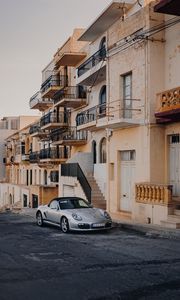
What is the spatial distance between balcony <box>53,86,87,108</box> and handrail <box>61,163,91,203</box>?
6.22m

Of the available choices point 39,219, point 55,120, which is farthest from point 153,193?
point 55,120

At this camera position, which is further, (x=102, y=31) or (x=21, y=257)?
(x=102, y=31)

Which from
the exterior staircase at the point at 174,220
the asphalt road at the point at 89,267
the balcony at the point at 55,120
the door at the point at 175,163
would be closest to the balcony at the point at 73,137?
the balcony at the point at 55,120

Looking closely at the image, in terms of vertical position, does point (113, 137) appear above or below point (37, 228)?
above

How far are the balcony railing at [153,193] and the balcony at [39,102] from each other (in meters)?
28.0

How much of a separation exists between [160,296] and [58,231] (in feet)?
36.0

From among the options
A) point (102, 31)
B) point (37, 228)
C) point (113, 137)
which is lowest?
point (37, 228)

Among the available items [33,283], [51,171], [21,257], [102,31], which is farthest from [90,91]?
[33,283]

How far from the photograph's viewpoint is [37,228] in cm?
2016

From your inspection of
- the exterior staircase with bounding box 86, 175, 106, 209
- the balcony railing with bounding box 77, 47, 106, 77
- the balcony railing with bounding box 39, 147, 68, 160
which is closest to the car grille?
the exterior staircase with bounding box 86, 175, 106, 209

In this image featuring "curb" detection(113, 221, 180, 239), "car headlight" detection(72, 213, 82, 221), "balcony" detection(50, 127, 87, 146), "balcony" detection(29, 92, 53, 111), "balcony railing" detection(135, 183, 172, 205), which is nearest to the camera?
"curb" detection(113, 221, 180, 239)

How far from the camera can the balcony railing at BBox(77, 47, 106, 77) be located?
27.0 m

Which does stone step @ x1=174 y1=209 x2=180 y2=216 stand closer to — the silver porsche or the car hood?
the silver porsche

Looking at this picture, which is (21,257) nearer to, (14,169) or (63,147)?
(63,147)
